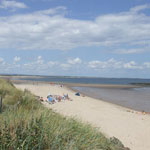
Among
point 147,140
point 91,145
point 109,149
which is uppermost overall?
point 91,145

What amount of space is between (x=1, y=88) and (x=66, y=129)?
768 cm

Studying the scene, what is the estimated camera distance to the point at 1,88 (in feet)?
35.4

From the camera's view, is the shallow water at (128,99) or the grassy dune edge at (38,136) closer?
the grassy dune edge at (38,136)

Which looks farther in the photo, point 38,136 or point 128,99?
point 128,99

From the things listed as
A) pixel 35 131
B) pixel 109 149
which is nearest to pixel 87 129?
pixel 109 149

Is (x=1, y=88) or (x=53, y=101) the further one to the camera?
(x=53, y=101)

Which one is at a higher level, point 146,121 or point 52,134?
point 52,134

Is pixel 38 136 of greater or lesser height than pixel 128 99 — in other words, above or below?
above

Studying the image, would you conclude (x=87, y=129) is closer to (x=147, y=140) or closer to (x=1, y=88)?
(x=147, y=140)

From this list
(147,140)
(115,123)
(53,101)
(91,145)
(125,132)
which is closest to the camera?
(91,145)

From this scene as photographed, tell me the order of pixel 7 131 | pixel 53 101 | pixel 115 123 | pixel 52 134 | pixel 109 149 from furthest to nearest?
pixel 53 101 < pixel 115 123 < pixel 109 149 < pixel 52 134 < pixel 7 131

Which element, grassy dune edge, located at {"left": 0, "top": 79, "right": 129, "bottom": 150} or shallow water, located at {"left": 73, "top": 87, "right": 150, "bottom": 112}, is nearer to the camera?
grassy dune edge, located at {"left": 0, "top": 79, "right": 129, "bottom": 150}

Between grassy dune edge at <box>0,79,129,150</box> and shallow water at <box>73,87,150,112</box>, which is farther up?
grassy dune edge at <box>0,79,129,150</box>

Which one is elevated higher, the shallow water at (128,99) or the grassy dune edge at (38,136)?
the grassy dune edge at (38,136)
